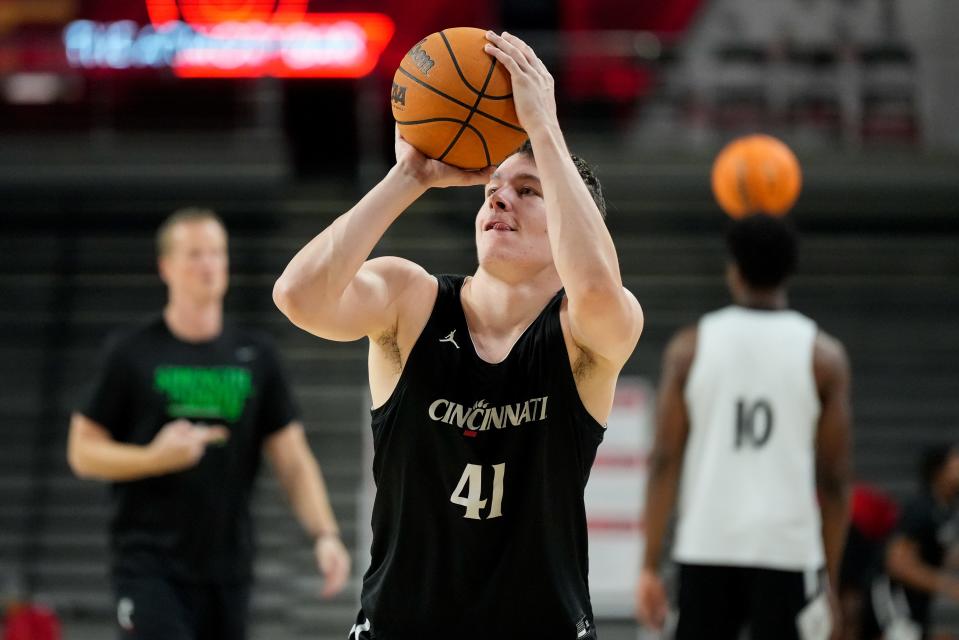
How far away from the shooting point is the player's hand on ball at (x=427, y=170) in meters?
3.17

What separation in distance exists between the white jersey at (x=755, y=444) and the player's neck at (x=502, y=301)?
187 cm

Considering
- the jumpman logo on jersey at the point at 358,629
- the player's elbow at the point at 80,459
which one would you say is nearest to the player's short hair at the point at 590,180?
the jumpman logo on jersey at the point at 358,629

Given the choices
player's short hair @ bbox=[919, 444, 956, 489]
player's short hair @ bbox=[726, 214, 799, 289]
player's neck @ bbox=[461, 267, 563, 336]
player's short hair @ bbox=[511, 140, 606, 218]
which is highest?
player's short hair @ bbox=[511, 140, 606, 218]

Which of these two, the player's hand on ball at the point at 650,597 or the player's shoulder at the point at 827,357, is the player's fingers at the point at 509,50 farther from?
the player's hand on ball at the point at 650,597

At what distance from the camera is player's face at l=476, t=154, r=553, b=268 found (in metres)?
3.25

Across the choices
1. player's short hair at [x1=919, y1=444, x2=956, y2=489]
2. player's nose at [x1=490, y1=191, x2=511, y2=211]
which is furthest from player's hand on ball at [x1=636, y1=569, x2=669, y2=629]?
player's short hair at [x1=919, y1=444, x2=956, y2=489]

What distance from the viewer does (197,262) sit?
5.53m

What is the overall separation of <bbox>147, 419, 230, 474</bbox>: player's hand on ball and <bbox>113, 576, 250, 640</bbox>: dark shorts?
42cm

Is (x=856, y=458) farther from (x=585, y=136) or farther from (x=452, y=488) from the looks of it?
(x=452, y=488)

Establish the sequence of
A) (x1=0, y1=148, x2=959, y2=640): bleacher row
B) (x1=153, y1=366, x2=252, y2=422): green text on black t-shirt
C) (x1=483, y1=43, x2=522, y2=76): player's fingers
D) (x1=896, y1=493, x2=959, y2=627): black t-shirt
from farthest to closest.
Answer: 1. (x1=0, y1=148, x2=959, y2=640): bleacher row
2. (x1=896, y1=493, x2=959, y2=627): black t-shirt
3. (x1=153, y1=366, x2=252, y2=422): green text on black t-shirt
4. (x1=483, y1=43, x2=522, y2=76): player's fingers

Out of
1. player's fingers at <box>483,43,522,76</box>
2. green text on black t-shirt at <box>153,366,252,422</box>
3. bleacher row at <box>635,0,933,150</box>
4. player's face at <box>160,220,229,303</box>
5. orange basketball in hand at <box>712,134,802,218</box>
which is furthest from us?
bleacher row at <box>635,0,933,150</box>

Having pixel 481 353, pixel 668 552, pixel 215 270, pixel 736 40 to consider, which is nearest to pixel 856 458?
pixel 668 552

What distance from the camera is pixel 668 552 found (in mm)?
10484

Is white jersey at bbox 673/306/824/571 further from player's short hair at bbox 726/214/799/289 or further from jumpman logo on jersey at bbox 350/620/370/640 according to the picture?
jumpman logo on jersey at bbox 350/620/370/640
